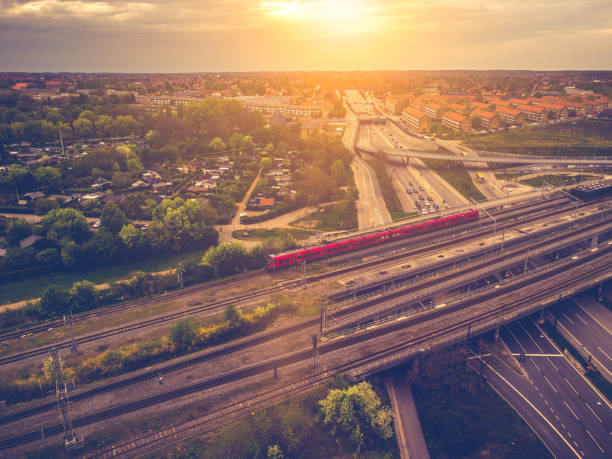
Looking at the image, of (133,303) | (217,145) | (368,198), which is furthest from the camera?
(217,145)

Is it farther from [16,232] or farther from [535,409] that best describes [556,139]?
[16,232]

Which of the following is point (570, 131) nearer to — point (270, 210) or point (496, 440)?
point (270, 210)

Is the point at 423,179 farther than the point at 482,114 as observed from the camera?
No

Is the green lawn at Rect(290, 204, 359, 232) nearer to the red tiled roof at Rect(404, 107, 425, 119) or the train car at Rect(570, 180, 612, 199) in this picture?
the train car at Rect(570, 180, 612, 199)

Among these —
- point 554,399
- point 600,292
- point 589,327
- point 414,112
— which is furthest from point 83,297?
point 414,112

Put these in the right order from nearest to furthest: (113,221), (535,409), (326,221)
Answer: (535,409) < (113,221) < (326,221)

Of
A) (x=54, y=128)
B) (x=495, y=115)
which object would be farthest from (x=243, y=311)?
(x=495, y=115)

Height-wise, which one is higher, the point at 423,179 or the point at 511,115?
the point at 511,115
